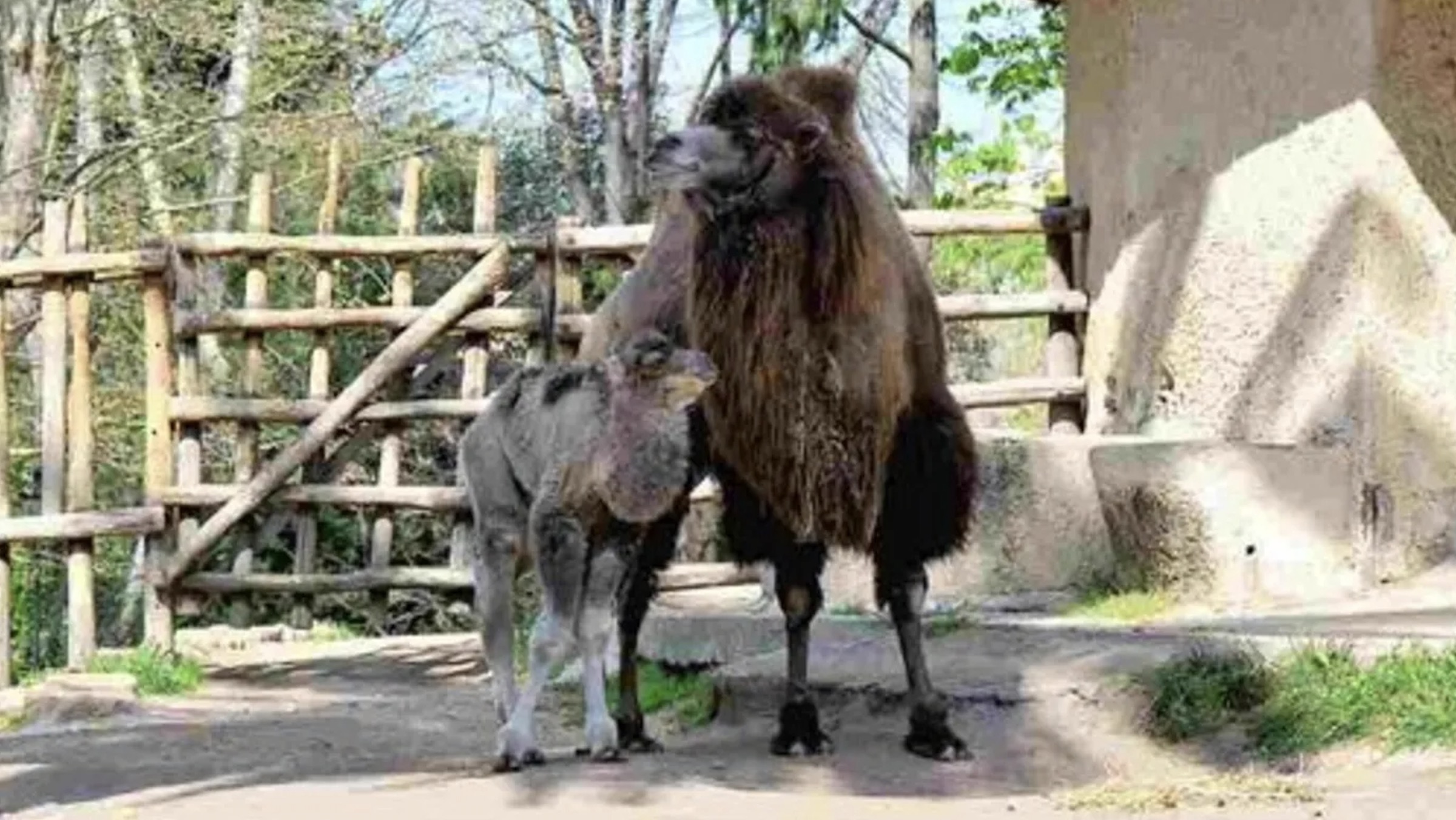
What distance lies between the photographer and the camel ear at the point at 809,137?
6.83 meters

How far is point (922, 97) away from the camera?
2116 cm

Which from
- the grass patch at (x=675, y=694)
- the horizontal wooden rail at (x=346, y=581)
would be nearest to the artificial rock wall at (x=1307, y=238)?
the grass patch at (x=675, y=694)

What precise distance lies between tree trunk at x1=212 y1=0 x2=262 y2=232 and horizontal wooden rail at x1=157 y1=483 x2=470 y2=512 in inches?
257

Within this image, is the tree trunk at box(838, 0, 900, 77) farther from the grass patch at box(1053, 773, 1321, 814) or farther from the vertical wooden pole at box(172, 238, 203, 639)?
the grass patch at box(1053, 773, 1321, 814)

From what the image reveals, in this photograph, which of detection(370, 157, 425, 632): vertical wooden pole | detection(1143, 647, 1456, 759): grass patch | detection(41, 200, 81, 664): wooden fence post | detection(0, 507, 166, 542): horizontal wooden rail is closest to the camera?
detection(1143, 647, 1456, 759): grass patch

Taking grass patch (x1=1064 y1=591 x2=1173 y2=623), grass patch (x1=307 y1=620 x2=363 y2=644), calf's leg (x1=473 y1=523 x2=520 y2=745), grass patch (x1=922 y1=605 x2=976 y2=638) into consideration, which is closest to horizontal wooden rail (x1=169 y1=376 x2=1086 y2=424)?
grass patch (x1=307 y1=620 x2=363 y2=644)

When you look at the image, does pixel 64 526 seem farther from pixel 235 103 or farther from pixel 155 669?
pixel 235 103

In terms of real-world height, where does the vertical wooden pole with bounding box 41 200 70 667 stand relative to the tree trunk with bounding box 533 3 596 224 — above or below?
below

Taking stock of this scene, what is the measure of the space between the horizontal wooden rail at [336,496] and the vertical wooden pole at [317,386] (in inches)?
6.7

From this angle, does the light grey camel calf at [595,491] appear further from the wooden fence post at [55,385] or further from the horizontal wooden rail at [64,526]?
the wooden fence post at [55,385]

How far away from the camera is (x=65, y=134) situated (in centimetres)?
2059

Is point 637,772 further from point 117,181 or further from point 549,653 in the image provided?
point 117,181

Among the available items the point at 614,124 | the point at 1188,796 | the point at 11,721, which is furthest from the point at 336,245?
the point at 614,124

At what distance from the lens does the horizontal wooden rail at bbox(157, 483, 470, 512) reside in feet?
42.3
